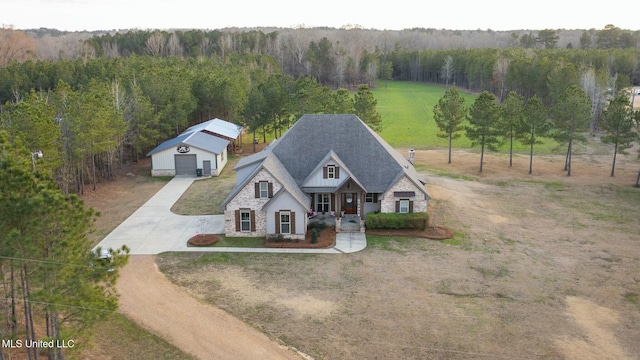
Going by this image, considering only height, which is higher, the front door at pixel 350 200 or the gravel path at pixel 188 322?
the front door at pixel 350 200

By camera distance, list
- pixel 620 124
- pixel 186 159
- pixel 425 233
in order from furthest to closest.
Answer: pixel 186 159 < pixel 620 124 < pixel 425 233

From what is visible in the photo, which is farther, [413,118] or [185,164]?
[413,118]

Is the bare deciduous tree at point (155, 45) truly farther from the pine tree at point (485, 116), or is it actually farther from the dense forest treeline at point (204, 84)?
the pine tree at point (485, 116)

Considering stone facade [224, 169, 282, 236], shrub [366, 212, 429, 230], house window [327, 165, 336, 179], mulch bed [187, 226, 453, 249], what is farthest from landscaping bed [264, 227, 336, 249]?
house window [327, 165, 336, 179]

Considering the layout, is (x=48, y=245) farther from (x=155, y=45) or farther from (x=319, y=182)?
(x=155, y=45)

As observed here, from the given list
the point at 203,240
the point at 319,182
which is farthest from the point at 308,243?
the point at 203,240

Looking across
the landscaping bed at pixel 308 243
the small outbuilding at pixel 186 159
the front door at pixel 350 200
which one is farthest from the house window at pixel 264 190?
the small outbuilding at pixel 186 159

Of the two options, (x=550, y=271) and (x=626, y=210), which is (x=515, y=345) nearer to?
(x=550, y=271)
